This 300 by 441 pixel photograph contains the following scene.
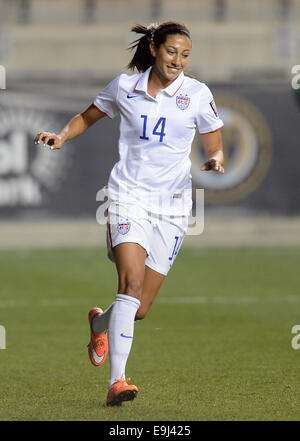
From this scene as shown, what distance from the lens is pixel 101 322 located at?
6973 millimetres

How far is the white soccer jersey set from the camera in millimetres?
6520

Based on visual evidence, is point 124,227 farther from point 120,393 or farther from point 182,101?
point 120,393

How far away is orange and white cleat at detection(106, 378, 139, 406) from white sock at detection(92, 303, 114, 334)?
76 cm


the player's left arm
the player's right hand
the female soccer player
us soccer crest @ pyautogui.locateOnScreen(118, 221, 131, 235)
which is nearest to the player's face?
the female soccer player

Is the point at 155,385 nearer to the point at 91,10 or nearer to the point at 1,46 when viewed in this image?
the point at 1,46

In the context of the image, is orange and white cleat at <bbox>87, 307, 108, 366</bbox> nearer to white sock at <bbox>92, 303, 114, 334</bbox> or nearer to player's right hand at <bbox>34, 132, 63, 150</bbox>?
white sock at <bbox>92, 303, 114, 334</bbox>

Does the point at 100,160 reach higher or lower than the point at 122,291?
lower

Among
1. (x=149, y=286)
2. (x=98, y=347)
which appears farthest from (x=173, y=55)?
(x=98, y=347)

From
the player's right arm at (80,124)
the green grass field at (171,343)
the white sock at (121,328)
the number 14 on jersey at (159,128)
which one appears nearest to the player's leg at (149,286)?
the white sock at (121,328)

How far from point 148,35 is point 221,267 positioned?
30.6ft

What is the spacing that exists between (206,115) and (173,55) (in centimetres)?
44

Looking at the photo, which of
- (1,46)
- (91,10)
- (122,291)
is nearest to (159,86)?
(122,291)

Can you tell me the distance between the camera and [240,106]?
A: 20031mm
